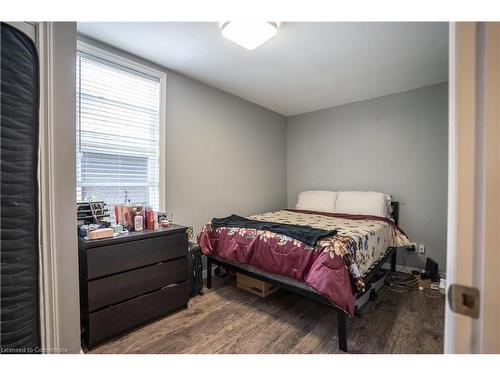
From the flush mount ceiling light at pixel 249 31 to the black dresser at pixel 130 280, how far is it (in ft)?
5.30

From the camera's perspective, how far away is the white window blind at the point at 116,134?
192cm

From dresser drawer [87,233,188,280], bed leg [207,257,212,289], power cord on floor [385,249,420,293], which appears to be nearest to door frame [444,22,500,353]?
dresser drawer [87,233,188,280]

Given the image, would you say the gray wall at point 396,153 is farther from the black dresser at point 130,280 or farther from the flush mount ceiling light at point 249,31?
the black dresser at point 130,280

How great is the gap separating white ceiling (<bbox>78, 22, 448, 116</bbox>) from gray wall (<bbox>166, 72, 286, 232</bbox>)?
280mm

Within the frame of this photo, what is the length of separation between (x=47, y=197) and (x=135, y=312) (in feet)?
4.21

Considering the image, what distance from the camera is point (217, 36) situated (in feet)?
6.05

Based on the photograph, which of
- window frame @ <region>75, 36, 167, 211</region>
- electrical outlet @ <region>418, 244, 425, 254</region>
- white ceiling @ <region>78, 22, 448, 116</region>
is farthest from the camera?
electrical outlet @ <region>418, 244, 425, 254</region>

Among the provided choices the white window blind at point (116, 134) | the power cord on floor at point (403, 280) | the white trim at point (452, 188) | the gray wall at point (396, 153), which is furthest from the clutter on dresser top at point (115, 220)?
the gray wall at point (396, 153)

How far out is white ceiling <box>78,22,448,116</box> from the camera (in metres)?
1.75

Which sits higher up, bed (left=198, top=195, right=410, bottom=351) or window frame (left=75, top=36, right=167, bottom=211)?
window frame (left=75, top=36, right=167, bottom=211)

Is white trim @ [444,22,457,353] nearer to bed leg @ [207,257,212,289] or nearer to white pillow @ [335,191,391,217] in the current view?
bed leg @ [207,257,212,289]
